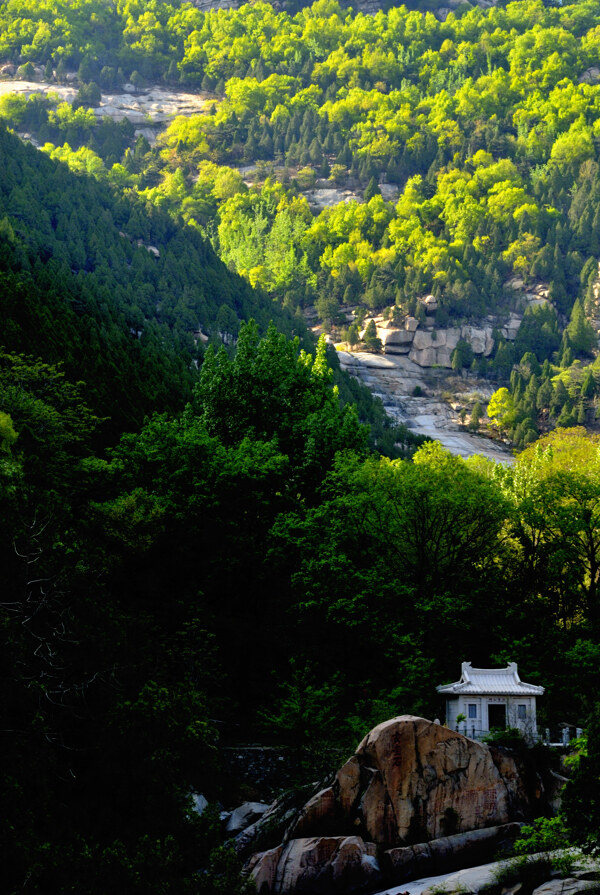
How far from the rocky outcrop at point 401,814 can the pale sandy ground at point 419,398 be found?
335 feet

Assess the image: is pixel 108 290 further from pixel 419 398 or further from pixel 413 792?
pixel 419 398

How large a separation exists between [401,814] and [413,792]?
0.64m

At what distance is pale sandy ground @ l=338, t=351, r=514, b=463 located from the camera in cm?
14075

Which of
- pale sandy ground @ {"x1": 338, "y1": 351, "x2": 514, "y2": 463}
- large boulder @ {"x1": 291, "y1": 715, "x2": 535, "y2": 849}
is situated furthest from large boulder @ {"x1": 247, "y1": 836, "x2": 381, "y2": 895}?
pale sandy ground @ {"x1": 338, "y1": 351, "x2": 514, "y2": 463}

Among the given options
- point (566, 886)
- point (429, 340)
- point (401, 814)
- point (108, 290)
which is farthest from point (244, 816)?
point (429, 340)

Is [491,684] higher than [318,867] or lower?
higher

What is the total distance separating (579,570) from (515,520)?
2855mm

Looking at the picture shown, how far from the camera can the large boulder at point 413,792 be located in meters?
31.4

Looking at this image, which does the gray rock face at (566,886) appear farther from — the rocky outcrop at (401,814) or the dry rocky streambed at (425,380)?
the dry rocky streambed at (425,380)

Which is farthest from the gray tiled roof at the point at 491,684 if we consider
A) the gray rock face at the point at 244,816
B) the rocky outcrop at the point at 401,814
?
the gray rock face at the point at 244,816

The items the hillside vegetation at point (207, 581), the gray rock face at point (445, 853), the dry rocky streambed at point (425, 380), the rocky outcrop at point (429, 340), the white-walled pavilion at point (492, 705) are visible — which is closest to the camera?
the hillside vegetation at point (207, 581)

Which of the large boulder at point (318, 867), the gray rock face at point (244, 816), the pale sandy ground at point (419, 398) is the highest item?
the large boulder at point (318, 867)

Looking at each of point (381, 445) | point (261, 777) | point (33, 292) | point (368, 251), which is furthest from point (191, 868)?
point (368, 251)

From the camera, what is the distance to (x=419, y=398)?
513ft
